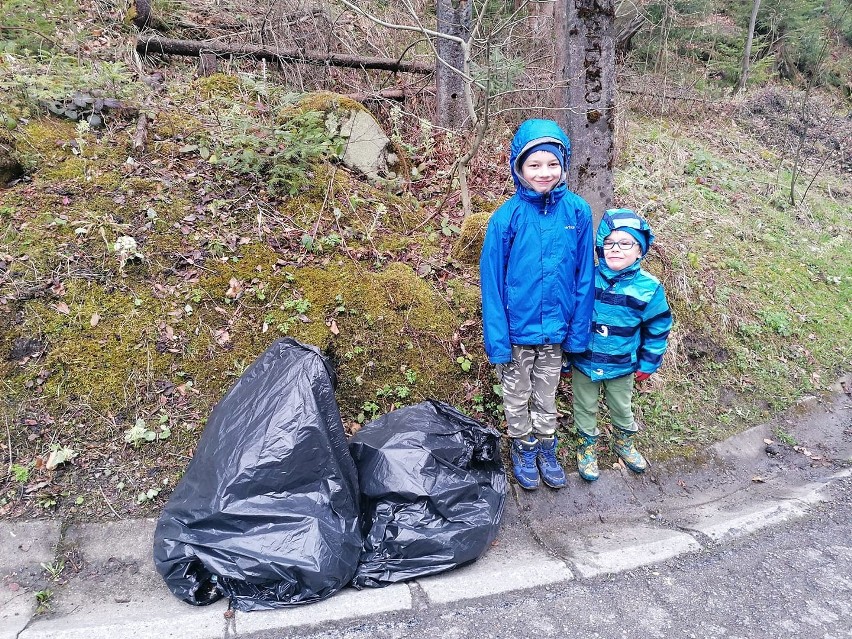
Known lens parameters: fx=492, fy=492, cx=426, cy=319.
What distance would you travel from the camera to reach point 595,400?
3062 mm

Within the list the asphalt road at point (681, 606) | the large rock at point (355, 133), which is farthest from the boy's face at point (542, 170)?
the large rock at point (355, 133)

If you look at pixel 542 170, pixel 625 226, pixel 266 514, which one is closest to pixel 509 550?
pixel 266 514

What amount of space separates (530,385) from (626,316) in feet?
2.21

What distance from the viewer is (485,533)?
8.05ft

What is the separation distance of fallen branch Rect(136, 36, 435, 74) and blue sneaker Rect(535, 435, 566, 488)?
16.4ft

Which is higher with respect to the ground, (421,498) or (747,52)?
(747,52)

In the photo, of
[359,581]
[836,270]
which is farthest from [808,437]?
[359,581]

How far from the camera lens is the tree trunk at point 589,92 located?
134 inches

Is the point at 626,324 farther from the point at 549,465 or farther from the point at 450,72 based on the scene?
Result: the point at 450,72

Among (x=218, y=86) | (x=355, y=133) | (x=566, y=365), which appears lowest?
(x=566, y=365)

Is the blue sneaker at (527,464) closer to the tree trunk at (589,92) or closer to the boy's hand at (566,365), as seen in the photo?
the boy's hand at (566,365)

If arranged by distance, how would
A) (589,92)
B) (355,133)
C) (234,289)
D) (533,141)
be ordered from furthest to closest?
(355,133), (589,92), (234,289), (533,141)

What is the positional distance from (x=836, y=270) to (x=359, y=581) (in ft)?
21.2

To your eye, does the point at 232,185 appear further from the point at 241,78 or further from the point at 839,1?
the point at 839,1
